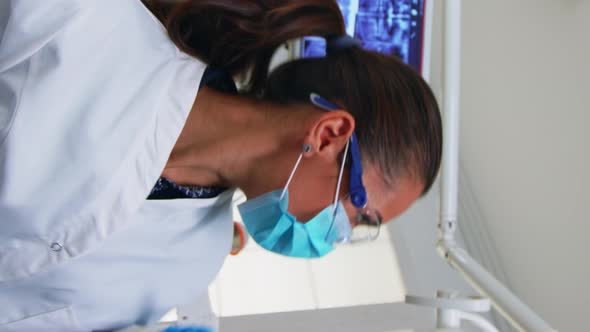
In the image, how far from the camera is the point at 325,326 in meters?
1.47

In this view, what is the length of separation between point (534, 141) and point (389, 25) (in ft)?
1.87

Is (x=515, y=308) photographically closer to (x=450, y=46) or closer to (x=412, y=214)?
(x=450, y=46)

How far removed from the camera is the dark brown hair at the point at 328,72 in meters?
1.18

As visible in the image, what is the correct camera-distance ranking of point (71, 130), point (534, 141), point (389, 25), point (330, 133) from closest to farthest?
point (71, 130)
point (330, 133)
point (534, 141)
point (389, 25)

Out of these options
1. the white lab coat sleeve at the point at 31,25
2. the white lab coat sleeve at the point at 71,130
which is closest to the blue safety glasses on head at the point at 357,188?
the white lab coat sleeve at the point at 71,130

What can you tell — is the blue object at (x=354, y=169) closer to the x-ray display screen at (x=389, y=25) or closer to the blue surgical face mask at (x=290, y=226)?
the blue surgical face mask at (x=290, y=226)

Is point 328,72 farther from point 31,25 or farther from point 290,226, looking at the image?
point 31,25

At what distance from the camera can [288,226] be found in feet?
3.93

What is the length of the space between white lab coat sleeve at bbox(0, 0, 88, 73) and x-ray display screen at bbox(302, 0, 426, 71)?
42.9 inches

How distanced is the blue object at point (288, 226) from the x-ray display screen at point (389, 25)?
3.02 feet

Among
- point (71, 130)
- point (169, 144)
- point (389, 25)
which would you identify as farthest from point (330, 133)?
point (389, 25)

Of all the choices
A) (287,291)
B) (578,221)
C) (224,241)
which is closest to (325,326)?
(224,241)

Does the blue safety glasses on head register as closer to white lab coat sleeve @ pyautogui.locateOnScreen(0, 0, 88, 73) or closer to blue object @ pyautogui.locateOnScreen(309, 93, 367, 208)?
blue object @ pyautogui.locateOnScreen(309, 93, 367, 208)

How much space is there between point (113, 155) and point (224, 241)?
0.42 meters
